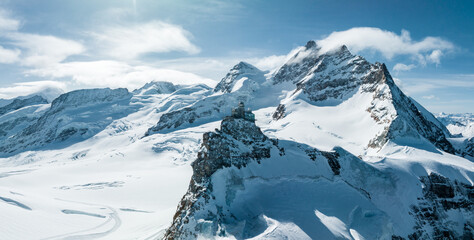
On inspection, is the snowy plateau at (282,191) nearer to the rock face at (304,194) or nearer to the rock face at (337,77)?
the rock face at (304,194)

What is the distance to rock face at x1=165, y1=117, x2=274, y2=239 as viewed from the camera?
3158 centimetres

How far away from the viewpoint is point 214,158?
115 ft

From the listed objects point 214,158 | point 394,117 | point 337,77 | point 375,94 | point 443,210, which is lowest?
point 443,210

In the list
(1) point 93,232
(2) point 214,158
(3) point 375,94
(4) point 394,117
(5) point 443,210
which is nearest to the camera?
(2) point 214,158

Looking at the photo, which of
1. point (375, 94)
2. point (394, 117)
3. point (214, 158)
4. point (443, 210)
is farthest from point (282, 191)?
point (375, 94)

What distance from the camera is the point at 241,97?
199 m

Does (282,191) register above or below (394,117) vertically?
below

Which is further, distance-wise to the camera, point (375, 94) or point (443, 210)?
point (375, 94)

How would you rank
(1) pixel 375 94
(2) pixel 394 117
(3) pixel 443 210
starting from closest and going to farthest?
(3) pixel 443 210 → (2) pixel 394 117 → (1) pixel 375 94

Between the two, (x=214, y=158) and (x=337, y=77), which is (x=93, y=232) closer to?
(x=214, y=158)

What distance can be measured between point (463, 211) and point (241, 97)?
158050 millimetres

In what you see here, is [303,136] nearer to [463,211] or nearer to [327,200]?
[463,211]

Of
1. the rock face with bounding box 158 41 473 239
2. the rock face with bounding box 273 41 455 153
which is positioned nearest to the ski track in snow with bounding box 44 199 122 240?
the rock face with bounding box 158 41 473 239

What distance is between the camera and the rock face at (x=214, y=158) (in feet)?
104
